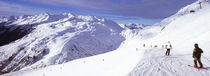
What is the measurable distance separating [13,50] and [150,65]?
529 feet

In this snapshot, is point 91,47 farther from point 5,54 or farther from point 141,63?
point 141,63

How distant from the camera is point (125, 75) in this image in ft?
32.9

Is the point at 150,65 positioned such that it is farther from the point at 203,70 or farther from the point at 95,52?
the point at 95,52

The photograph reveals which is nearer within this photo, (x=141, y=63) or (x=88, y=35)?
(x=141, y=63)

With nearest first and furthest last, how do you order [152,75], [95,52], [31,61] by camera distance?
[152,75] < [31,61] < [95,52]

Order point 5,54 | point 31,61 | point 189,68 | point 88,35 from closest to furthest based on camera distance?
point 189,68
point 31,61
point 5,54
point 88,35

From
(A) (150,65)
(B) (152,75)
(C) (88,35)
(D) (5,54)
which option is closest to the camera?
(B) (152,75)

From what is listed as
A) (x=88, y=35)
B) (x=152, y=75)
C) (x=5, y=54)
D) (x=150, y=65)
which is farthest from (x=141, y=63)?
(x=88, y=35)

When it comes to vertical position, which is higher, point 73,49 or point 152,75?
point 152,75

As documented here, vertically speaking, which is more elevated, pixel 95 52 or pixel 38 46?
pixel 38 46

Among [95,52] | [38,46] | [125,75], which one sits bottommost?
[95,52]

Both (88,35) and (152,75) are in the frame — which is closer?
(152,75)

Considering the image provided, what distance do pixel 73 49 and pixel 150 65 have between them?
13396cm

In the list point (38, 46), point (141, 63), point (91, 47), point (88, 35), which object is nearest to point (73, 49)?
point (91, 47)
